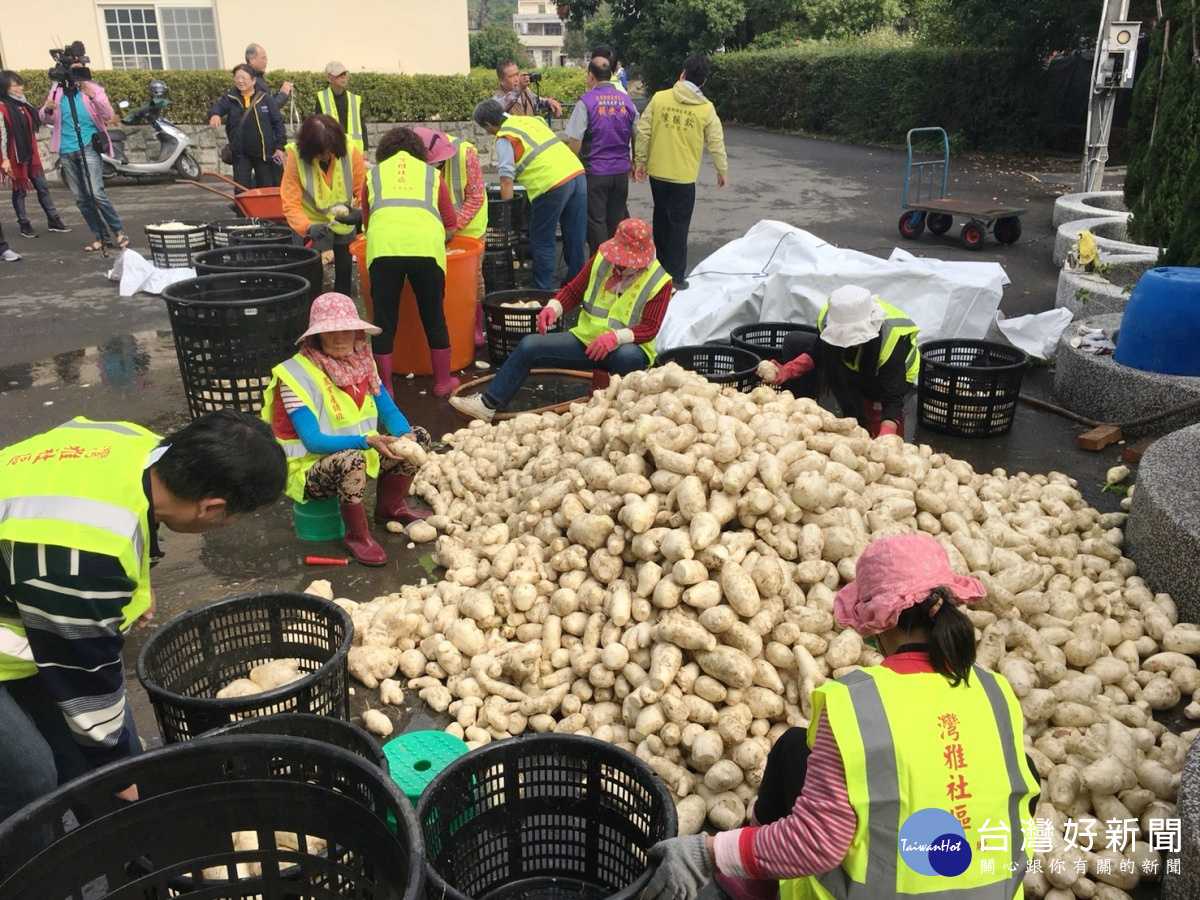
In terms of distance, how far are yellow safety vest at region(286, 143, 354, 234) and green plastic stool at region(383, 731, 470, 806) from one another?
15.6 ft

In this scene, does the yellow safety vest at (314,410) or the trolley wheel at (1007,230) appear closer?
the yellow safety vest at (314,410)

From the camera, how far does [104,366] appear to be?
700 cm

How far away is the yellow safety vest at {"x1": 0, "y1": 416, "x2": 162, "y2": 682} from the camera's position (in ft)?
6.79

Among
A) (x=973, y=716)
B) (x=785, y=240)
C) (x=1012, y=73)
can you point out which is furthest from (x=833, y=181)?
(x=973, y=716)

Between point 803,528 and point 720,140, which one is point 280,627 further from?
point 720,140

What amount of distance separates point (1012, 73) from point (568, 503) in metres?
18.5

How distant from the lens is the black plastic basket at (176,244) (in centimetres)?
806

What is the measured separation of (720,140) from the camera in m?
8.50

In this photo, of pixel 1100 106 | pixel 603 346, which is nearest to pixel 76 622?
Result: pixel 603 346

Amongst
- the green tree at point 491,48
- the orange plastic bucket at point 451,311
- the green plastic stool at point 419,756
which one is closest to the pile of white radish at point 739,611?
the green plastic stool at point 419,756

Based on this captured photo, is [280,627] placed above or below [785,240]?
below

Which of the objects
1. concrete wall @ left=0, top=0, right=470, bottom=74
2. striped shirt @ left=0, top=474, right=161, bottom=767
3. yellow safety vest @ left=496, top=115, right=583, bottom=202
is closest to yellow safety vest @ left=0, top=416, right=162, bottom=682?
striped shirt @ left=0, top=474, right=161, bottom=767

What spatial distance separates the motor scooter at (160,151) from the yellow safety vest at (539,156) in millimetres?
9769

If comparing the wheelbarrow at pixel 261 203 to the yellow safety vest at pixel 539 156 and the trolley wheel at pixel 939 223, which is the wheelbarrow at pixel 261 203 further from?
the trolley wheel at pixel 939 223
